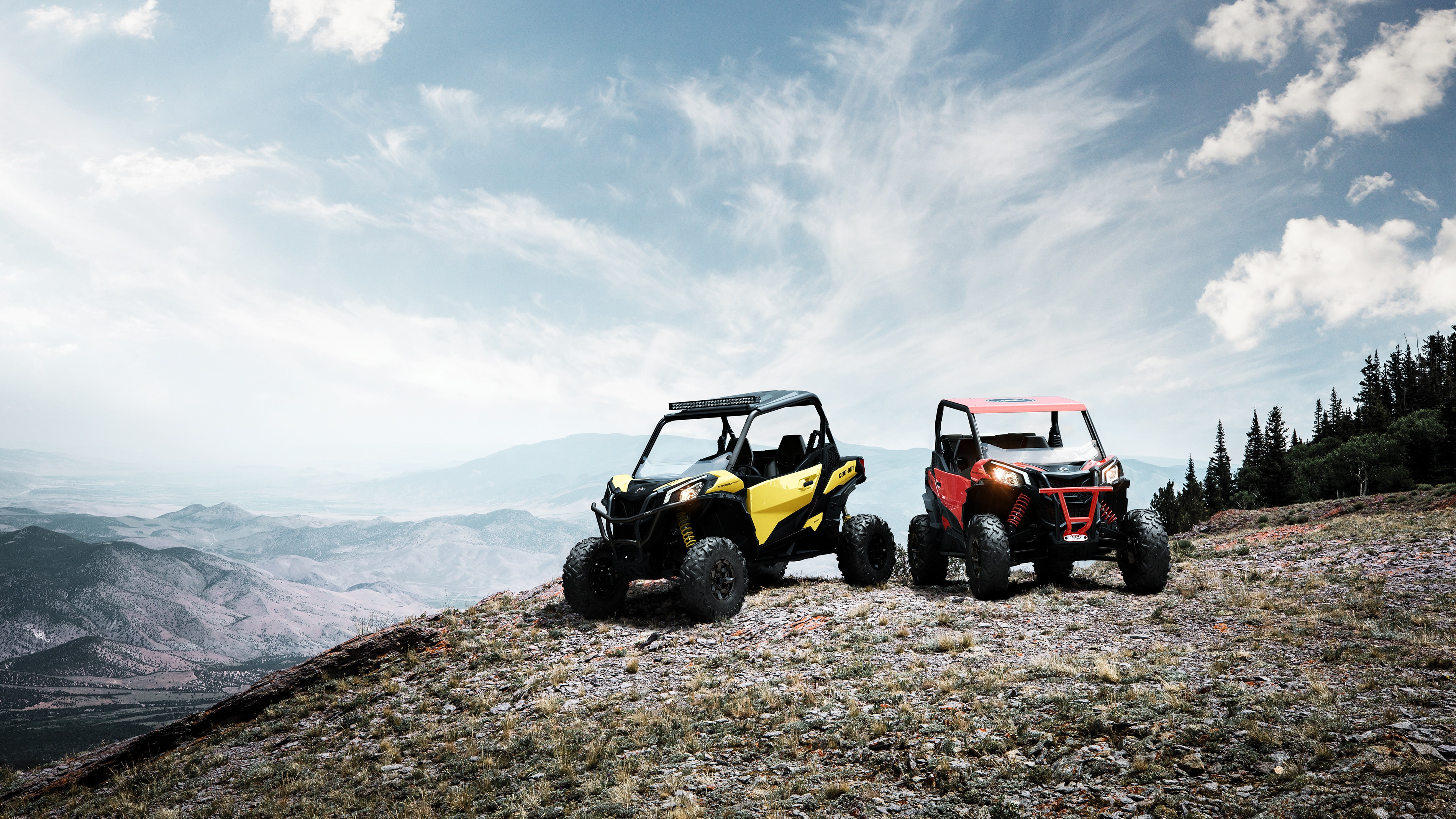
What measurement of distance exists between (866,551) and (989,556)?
311 cm

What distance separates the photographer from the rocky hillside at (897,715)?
5.14 m

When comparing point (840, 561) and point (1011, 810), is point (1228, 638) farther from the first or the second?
point (840, 561)

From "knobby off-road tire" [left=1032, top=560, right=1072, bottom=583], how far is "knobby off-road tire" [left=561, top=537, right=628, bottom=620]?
7596 millimetres

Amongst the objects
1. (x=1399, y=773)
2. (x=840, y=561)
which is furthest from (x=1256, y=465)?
(x=1399, y=773)

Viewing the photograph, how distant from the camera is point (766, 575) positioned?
1425 cm

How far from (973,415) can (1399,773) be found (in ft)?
25.9

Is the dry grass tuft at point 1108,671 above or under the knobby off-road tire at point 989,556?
under

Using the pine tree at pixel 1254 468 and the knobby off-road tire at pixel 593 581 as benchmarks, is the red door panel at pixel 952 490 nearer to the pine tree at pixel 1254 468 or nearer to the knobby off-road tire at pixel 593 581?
the knobby off-road tire at pixel 593 581

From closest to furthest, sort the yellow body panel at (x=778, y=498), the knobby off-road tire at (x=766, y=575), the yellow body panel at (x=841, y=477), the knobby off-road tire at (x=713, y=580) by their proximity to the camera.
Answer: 1. the knobby off-road tire at (x=713, y=580)
2. the yellow body panel at (x=778, y=498)
3. the yellow body panel at (x=841, y=477)
4. the knobby off-road tire at (x=766, y=575)

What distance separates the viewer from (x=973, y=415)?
12.2m

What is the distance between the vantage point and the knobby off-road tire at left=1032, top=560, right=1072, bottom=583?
13297mm

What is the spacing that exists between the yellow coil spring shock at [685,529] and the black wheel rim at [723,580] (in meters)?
0.55

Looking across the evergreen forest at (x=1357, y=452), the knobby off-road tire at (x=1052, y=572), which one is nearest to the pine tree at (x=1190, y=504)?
the evergreen forest at (x=1357, y=452)

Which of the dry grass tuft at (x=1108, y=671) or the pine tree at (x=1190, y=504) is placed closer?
the dry grass tuft at (x=1108, y=671)
